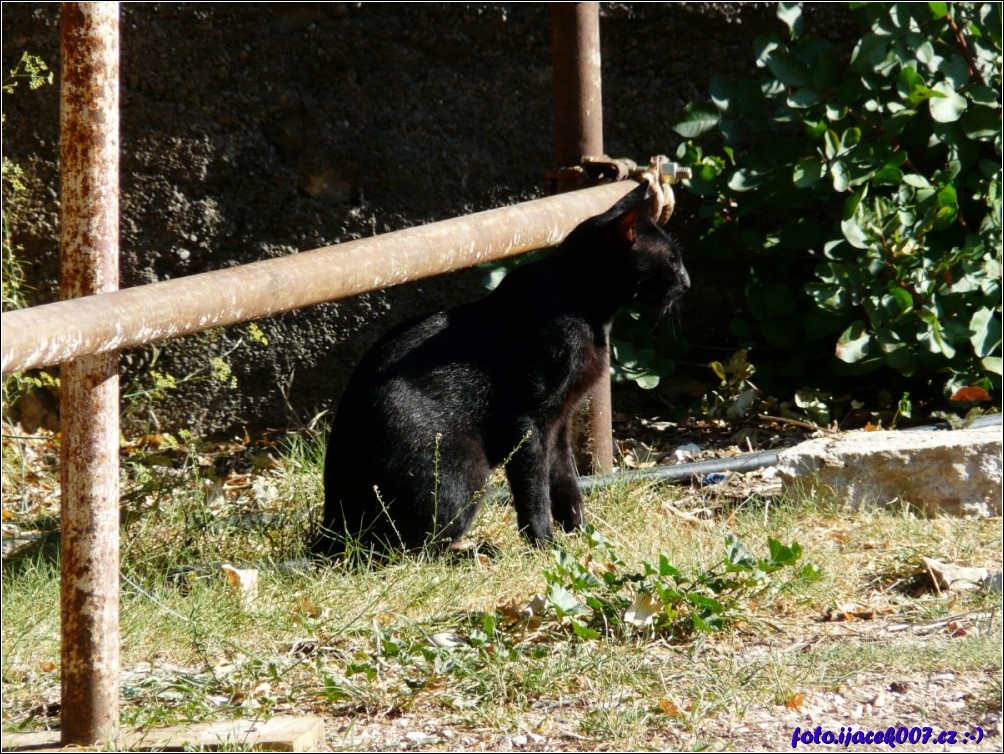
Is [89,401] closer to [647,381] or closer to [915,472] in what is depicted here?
[915,472]

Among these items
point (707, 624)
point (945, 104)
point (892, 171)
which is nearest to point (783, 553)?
point (707, 624)

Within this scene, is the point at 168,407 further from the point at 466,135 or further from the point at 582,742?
the point at 582,742

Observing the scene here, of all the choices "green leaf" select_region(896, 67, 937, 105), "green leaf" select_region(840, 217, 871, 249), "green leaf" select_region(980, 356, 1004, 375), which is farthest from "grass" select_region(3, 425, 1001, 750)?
"green leaf" select_region(896, 67, 937, 105)

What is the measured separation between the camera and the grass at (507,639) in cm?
230

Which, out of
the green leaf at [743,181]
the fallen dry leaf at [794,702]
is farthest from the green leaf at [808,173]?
the fallen dry leaf at [794,702]

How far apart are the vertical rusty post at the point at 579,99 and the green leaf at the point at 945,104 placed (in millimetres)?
1263

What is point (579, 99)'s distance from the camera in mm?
4316

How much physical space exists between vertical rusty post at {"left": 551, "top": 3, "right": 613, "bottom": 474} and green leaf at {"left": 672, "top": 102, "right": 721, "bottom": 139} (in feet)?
1.69

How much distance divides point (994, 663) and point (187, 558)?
2.20 metres

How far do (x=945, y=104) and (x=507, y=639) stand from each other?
9.65 ft

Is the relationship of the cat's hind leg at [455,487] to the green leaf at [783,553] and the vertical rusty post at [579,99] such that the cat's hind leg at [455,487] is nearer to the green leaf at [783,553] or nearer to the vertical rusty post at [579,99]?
the vertical rusty post at [579,99]

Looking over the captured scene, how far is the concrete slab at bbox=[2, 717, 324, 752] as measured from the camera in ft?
6.72

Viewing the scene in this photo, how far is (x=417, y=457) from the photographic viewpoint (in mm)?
3592

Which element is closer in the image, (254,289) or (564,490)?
(254,289)
